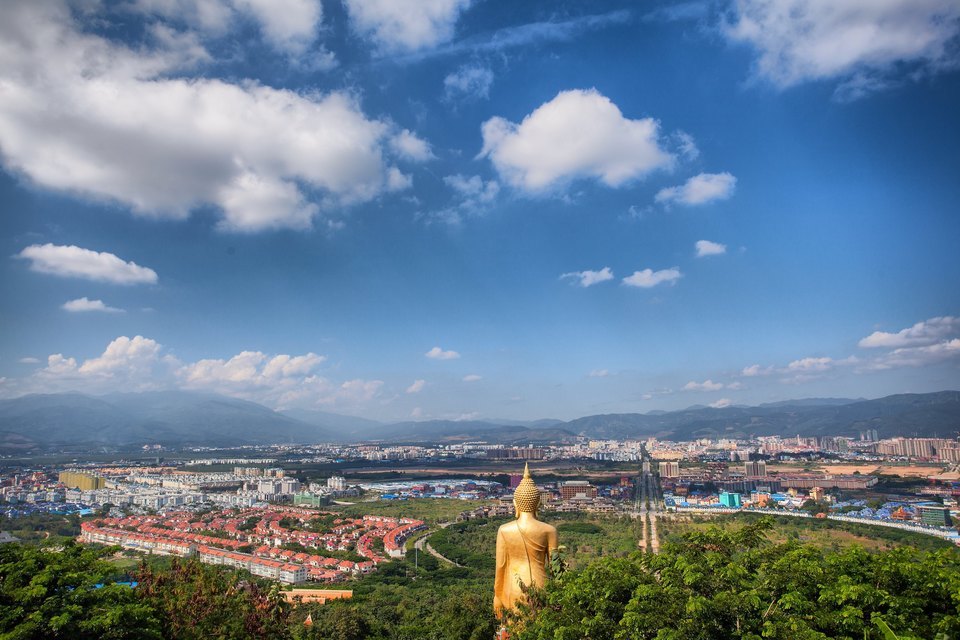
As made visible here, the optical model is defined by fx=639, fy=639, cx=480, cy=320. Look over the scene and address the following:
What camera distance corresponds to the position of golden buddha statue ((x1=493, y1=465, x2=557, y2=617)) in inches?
382

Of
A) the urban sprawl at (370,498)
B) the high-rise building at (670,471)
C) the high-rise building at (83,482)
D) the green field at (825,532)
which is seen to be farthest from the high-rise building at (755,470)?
the high-rise building at (83,482)

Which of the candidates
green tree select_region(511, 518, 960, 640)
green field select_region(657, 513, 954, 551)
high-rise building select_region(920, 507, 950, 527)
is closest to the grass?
green field select_region(657, 513, 954, 551)

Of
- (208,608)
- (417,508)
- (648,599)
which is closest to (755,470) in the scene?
(417,508)

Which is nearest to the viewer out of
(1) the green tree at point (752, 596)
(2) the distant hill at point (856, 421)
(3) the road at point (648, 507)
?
(1) the green tree at point (752, 596)

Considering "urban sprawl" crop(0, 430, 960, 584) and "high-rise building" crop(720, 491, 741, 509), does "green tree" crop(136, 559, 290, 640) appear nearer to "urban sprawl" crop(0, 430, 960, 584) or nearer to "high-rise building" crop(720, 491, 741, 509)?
"urban sprawl" crop(0, 430, 960, 584)

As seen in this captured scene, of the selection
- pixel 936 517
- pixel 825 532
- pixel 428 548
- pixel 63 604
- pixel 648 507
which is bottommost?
pixel 648 507

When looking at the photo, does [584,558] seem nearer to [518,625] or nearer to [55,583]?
[518,625]

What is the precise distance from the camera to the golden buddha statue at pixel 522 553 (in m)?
9.71

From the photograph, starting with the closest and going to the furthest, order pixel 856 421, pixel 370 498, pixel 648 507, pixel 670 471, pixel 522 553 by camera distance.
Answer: pixel 522 553 → pixel 648 507 → pixel 370 498 → pixel 670 471 → pixel 856 421

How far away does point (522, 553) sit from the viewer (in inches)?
385

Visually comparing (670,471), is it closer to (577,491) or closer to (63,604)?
(577,491)

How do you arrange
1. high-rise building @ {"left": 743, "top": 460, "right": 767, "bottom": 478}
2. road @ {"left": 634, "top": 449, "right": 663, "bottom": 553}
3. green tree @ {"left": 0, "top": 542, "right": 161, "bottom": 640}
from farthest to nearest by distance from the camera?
high-rise building @ {"left": 743, "top": 460, "right": 767, "bottom": 478}
road @ {"left": 634, "top": 449, "right": 663, "bottom": 553}
green tree @ {"left": 0, "top": 542, "right": 161, "bottom": 640}

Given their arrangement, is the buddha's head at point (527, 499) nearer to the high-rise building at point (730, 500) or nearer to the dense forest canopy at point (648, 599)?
the dense forest canopy at point (648, 599)

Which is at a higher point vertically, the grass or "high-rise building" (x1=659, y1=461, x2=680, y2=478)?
the grass
